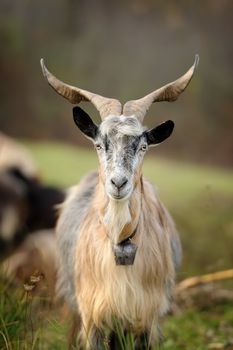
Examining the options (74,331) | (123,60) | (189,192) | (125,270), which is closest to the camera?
(125,270)

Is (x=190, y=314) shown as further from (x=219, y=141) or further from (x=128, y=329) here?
(x=219, y=141)

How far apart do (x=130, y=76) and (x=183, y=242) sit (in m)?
2.59

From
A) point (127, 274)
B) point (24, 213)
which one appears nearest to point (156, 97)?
point (127, 274)

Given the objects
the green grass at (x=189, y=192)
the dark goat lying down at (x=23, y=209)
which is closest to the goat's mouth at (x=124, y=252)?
the green grass at (x=189, y=192)

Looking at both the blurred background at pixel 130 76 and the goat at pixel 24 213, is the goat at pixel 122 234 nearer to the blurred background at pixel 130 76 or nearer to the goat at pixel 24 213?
the goat at pixel 24 213

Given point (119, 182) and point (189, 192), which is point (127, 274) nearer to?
point (119, 182)

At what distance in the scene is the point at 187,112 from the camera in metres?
10.5

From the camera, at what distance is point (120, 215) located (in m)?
4.88

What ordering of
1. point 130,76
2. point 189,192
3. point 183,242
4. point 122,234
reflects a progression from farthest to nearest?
point 130,76
point 189,192
point 183,242
point 122,234

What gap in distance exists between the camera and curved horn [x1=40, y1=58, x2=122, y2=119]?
5.06m

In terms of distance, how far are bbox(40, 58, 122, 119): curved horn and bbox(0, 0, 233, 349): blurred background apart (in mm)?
4473

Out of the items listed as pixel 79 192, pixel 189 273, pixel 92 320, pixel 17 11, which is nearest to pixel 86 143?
pixel 17 11

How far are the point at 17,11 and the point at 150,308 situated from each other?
6.89 meters

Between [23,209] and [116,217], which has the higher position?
[23,209]
